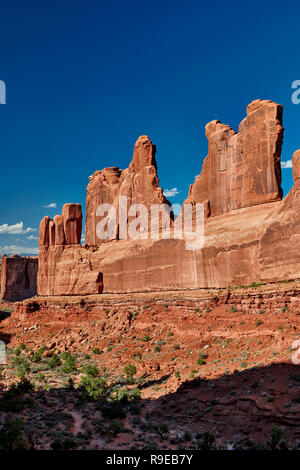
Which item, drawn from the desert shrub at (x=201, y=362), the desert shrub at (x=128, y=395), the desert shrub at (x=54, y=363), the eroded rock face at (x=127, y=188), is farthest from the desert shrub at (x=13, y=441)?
the eroded rock face at (x=127, y=188)

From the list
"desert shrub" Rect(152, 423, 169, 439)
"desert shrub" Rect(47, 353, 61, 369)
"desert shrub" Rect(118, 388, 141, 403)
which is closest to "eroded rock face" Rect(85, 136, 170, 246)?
"desert shrub" Rect(47, 353, 61, 369)

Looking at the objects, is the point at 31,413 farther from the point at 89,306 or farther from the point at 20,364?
the point at 89,306

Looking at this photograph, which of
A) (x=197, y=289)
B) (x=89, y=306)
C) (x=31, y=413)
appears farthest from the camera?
(x=89, y=306)

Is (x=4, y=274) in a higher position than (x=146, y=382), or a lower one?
higher


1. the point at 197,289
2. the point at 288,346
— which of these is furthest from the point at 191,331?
the point at 288,346

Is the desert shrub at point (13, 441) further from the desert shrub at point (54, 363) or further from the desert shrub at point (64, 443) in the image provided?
the desert shrub at point (54, 363)

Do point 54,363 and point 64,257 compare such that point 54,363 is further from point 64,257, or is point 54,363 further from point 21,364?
point 64,257

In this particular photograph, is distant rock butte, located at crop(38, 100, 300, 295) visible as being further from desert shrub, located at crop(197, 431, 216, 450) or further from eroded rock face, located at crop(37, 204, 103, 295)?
desert shrub, located at crop(197, 431, 216, 450)
